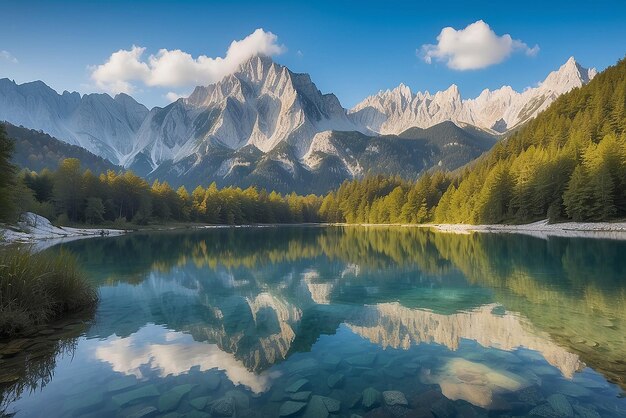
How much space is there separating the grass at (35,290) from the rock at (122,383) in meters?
5.38

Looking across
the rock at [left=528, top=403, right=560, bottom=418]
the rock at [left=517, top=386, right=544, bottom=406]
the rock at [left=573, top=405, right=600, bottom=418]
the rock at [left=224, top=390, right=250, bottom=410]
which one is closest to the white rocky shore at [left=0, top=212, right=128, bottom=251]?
the rock at [left=224, top=390, right=250, bottom=410]

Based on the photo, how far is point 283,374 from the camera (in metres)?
11.3

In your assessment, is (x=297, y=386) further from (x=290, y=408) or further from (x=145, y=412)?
(x=145, y=412)

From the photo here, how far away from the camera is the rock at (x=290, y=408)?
882 cm

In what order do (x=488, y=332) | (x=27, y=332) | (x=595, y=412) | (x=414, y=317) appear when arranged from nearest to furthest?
(x=595, y=412) < (x=27, y=332) < (x=488, y=332) < (x=414, y=317)

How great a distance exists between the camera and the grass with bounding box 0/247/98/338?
1324cm

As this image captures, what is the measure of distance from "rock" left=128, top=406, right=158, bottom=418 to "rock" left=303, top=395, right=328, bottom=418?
3.59 m

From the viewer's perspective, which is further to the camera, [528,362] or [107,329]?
[107,329]

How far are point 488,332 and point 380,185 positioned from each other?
16338 centimetres

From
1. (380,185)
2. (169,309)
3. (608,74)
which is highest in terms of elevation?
(608,74)

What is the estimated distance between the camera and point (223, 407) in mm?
9094

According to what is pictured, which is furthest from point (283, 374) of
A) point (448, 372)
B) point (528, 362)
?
point (528, 362)

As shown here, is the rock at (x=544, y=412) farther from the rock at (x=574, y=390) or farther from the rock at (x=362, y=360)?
the rock at (x=362, y=360)

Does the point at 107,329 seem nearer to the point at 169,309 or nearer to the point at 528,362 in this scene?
the point at 169,309
